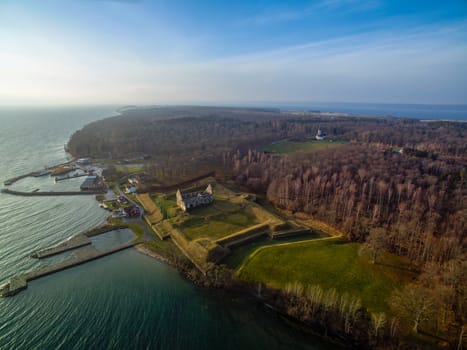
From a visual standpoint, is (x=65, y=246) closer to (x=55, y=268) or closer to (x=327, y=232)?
(x=55, y=268)

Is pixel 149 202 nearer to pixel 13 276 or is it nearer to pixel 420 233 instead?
pixel 13 276

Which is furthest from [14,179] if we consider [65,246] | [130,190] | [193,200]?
Answer: [193,200]

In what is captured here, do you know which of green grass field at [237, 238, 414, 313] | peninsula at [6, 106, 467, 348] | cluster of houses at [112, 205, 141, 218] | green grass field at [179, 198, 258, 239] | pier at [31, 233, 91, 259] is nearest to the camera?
peninsula at [6, 106, 467, 348]

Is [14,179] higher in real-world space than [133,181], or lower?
higher

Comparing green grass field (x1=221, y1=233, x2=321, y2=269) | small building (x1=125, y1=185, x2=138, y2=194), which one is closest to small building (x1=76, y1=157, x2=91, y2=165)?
small building (x1=125, y1=185, x2=138, y2=194)

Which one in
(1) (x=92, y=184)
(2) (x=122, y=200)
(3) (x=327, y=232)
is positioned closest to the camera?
(3) (x=327, y=232)

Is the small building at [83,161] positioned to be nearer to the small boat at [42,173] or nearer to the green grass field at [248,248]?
the small boat at [42,173]

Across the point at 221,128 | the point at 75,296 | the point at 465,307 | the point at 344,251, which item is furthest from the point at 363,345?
the point at 221,128

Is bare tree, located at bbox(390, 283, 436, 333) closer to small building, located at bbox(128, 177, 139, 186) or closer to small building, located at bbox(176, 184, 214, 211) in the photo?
small building, located at bbox(176, 184, 214, 211)
